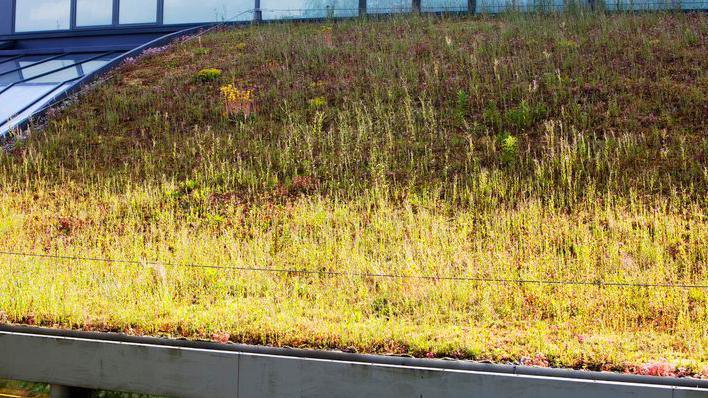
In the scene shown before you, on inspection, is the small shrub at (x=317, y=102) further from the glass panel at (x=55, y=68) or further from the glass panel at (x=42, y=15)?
the glass panel at (x=42, y=15)

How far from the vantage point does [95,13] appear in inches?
820

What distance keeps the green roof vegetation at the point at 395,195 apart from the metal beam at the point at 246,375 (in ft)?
2.25

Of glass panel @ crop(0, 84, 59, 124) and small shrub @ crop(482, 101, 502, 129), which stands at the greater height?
glass panel @ crop(0, 84, 59, 124)

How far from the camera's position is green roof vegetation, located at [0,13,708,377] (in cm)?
598

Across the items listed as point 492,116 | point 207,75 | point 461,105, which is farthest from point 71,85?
point 492,116

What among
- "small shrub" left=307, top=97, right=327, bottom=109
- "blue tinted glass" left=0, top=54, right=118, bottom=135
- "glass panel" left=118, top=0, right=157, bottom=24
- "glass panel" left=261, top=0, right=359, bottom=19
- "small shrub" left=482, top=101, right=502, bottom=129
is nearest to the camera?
"small shrub" left=482, top=101, right=502, bottom=129

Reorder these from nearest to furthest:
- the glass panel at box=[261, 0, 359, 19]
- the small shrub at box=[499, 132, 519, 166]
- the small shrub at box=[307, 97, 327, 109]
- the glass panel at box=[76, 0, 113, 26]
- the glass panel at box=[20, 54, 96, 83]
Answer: the small shrub at box=[499, 132, 519, 166], the small shrub at box=[307, 97, 327, 109], the glass panel at box=[20, 54, 96, 83], the glass panel at box=[261, 0, 359, 19], the glass panel at box=[76, 0, 113, 26]

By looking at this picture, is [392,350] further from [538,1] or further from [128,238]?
[538,1]

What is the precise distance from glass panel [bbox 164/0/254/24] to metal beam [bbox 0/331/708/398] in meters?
16.1

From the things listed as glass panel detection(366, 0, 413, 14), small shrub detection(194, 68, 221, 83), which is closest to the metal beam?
small shrub detection(194, 68, 221, 83)

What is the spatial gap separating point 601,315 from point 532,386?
6.61 feet

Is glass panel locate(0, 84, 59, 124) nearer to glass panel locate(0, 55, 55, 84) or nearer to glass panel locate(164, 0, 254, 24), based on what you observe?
glass panel locate(0, 55, 55, 84)

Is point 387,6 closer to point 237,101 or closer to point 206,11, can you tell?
point 206,11

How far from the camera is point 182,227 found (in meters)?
8.84
